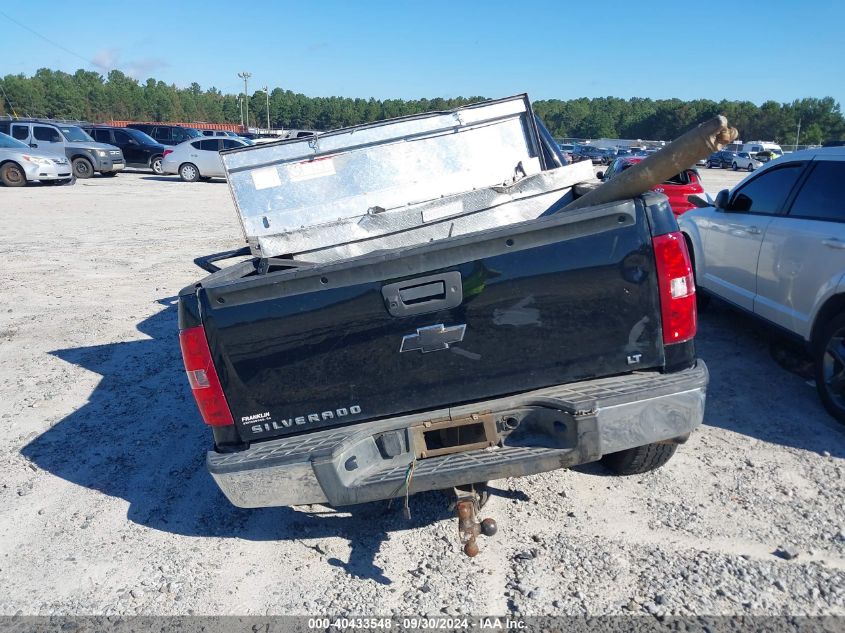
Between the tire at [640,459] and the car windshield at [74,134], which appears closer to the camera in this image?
the tire at [640,459]

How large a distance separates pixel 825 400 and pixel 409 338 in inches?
128

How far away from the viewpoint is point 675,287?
3094 millimetres

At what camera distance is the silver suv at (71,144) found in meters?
23.7

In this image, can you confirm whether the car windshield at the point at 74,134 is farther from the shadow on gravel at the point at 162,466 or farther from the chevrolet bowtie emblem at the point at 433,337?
the chevrolet bowtie emblem at the point at 433,337

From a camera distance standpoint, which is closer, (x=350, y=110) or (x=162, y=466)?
(x=162, y=466)

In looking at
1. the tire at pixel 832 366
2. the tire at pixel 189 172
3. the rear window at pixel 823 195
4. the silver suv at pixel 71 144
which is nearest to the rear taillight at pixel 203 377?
the tire at pixel 832 366

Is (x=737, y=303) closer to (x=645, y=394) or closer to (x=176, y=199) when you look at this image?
(x=645, y=394)

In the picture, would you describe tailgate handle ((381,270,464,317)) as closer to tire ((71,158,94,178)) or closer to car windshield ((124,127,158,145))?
tire ((71,158,94,178))

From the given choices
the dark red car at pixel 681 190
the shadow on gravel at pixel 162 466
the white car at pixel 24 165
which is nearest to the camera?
the shadow on gravel at pixel 162 466

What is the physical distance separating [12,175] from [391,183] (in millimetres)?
20242

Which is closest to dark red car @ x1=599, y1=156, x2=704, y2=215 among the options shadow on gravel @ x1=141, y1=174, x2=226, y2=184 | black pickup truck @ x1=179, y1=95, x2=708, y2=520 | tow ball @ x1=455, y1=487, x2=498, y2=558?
black pickup truck @ x1=179, y1=95, x2=708, y2=520

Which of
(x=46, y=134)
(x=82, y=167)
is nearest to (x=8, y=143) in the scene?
(x=46, y=134)

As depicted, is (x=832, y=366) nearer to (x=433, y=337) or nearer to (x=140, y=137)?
(x=433, y=337)

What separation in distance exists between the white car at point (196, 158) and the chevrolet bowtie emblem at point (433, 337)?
957 inches
